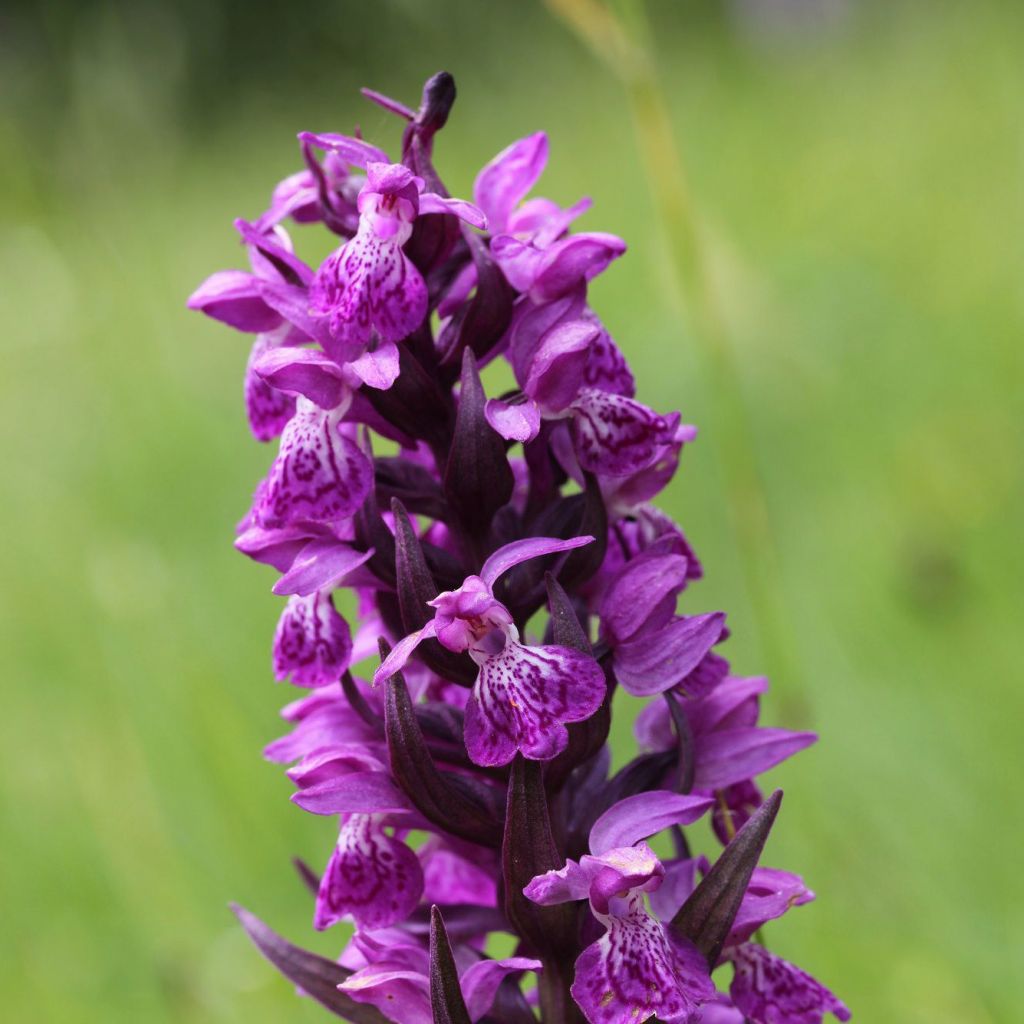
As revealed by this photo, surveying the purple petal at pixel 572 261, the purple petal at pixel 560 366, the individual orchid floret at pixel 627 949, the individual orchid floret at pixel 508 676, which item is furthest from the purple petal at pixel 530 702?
the purple petal at pixel 572 261

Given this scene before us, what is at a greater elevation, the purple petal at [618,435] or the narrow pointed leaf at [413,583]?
the purple petal at [618,435]

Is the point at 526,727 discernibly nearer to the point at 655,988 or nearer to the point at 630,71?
the point at 655,988

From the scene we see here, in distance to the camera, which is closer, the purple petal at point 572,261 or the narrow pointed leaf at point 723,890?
the narrow pointed leaf at point 723,890

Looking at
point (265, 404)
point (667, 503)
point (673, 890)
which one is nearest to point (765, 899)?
point (673, 890)

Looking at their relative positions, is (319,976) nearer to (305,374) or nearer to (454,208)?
(305,374)

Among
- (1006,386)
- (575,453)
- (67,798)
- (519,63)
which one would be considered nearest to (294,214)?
(575,453)

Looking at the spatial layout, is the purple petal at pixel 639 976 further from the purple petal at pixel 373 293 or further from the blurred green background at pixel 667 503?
the blurred green background at pixel 667 503

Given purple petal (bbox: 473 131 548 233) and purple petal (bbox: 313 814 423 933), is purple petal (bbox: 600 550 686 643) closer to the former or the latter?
purple petal (bbox: 313 814 423 933)
